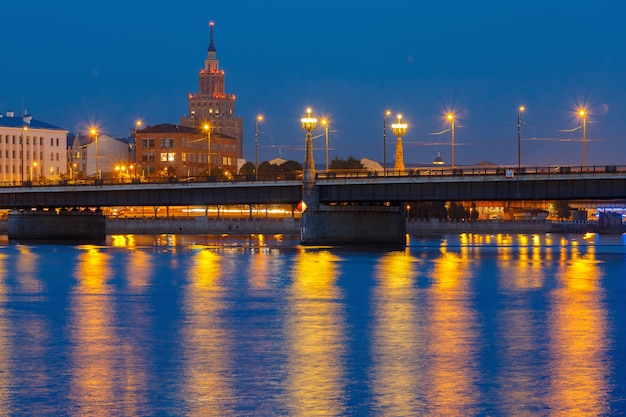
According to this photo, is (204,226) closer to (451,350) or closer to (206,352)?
(206,352)

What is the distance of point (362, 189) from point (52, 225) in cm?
4683

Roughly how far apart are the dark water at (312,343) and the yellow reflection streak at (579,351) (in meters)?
0.06

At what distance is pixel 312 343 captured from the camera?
115 feet

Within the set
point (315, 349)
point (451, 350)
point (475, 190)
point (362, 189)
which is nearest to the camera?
point (451, 350)

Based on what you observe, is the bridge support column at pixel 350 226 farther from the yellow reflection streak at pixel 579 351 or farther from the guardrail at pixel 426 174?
the yellow reflection streak at pixel 579 351

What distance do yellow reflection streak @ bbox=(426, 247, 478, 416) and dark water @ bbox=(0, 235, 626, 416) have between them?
67 millimetres

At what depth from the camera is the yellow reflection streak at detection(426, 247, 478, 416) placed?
2620 cm

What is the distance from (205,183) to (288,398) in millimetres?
87986

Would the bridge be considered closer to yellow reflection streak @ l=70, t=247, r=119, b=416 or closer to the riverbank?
the riverbank

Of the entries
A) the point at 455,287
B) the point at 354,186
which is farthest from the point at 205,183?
the point at 455,287

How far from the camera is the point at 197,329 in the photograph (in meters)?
39.0

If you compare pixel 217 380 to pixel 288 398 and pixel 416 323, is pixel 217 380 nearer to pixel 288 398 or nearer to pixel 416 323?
pixel 288 398

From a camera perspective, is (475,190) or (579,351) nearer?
(579,351)

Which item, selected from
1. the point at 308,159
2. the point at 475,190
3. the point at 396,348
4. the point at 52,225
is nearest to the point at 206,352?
the point at 396,348
